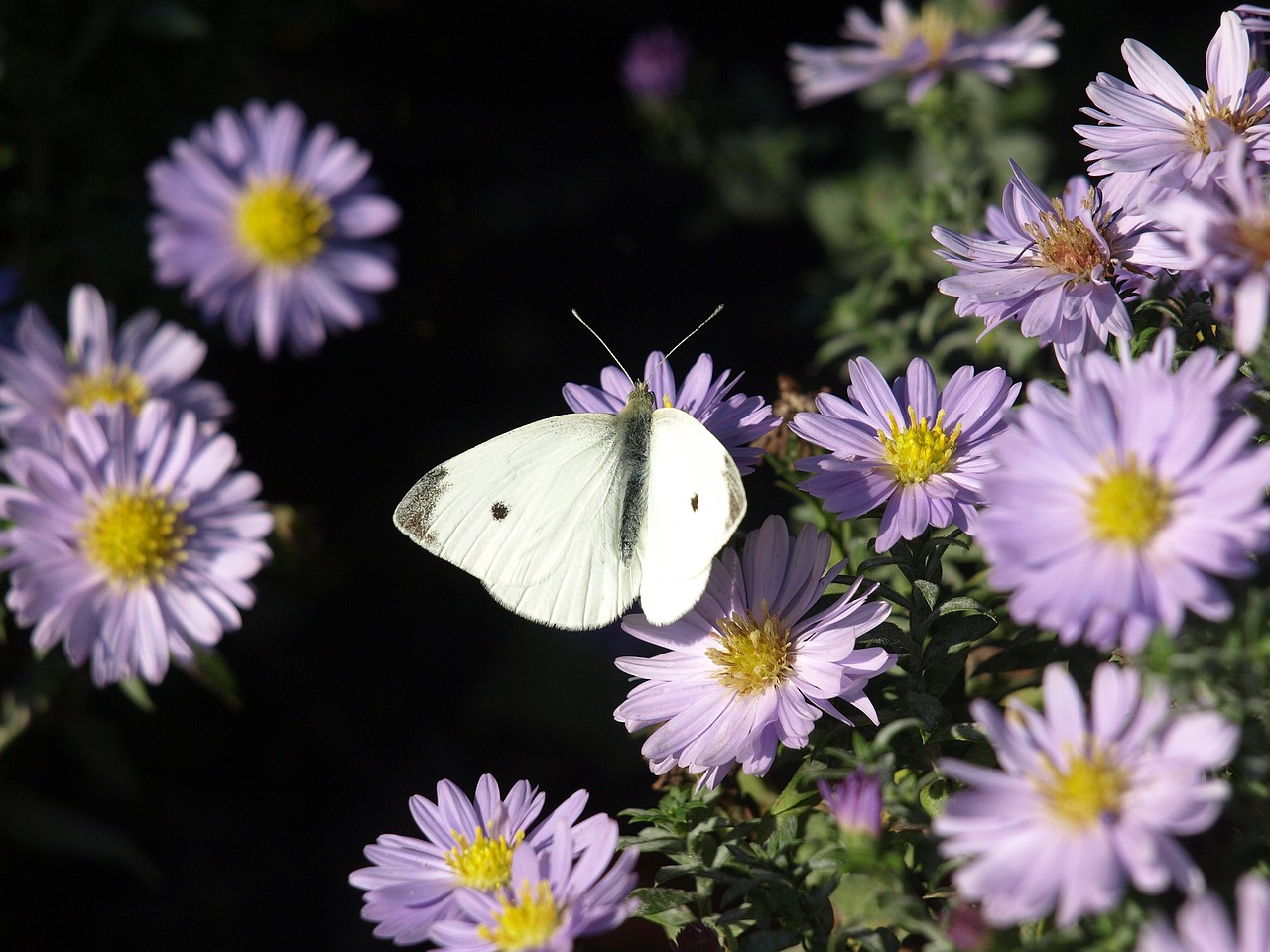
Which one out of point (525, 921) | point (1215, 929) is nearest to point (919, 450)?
point (1215, 929)

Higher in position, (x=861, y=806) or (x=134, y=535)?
(x=134, y=535)

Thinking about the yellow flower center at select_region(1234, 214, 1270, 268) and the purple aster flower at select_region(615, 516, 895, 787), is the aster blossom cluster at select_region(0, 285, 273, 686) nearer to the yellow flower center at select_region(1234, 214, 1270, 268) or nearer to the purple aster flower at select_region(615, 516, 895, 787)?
the purple aster flower at select_region(615, 516, 895, 787)

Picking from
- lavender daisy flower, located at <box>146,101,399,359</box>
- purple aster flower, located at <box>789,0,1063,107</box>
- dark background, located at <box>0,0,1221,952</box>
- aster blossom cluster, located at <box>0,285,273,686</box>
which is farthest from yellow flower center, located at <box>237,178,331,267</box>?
purple aster flower, located at <box>789,0,1063,107</box>

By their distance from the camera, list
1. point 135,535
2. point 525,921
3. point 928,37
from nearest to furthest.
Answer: point 525,921, point 135,535, point 928,37

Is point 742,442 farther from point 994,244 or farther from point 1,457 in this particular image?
point 1,457

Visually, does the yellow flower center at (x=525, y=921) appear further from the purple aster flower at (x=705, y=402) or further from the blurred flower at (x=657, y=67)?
the blurred flower at (x=657, y=67)

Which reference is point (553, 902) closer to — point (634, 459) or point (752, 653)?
point (752, 653)

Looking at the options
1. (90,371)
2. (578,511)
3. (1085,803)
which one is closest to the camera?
(1085,803)
